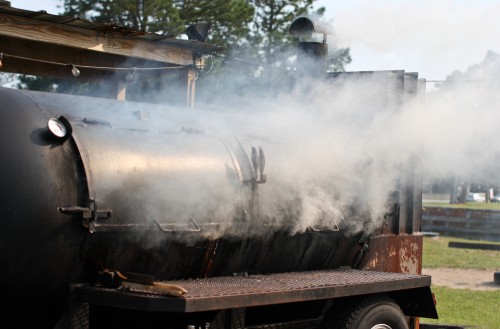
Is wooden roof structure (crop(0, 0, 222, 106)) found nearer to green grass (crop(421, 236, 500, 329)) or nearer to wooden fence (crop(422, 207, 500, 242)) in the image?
green grass (crop(421, 236, 500, 329))

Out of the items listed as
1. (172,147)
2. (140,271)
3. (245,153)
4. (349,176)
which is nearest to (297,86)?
(349,176)

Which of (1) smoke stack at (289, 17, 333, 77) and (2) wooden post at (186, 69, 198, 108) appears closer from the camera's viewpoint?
(1) smoke stack at (289, 17, 333, 77)

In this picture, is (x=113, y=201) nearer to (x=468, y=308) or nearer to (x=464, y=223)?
(x=468, y=308)

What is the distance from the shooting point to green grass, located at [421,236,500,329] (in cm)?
995

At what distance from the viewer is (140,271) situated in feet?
15.6

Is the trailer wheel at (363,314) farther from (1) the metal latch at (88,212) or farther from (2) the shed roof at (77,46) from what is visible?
(2) the shed roof at (77,46)

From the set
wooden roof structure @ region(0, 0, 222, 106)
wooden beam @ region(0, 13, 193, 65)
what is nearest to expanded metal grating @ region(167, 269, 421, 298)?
wooden roof structure @ region(0, 0, 222, 106)

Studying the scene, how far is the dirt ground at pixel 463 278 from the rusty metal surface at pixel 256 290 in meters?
8.00

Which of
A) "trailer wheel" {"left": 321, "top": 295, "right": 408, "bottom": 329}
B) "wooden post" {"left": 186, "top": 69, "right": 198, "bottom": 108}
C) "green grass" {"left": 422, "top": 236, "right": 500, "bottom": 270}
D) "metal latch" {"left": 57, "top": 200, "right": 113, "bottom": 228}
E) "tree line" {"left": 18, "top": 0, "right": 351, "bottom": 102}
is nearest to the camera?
"metal latch" {"left": 57, "top": 200, "right": 113, "bottom": 228}

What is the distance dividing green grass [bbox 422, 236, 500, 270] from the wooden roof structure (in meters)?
8.33

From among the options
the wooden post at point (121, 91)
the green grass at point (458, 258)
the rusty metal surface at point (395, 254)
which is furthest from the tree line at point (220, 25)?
the rusty metal surface at point (395, 254)

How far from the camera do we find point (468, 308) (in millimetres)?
11047

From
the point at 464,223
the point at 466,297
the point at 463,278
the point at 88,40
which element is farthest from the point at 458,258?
the point at 88,40

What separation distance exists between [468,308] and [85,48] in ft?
20.2
